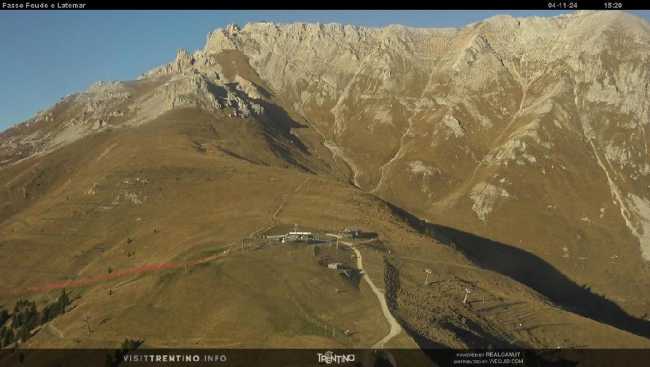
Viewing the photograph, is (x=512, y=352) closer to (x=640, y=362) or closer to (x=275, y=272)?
(x=640, y=362)

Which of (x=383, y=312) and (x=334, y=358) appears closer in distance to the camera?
(x=334, y=358)

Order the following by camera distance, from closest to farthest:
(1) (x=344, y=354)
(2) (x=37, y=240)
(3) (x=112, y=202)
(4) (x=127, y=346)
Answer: (1) (x=344, y=354) → (4) (x=127, y=346) → (2) (x=37, y=240) → (3) (x=112, y=202)

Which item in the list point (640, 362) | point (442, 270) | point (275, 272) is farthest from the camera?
point (442, 270)

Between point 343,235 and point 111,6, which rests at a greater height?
point 111,6

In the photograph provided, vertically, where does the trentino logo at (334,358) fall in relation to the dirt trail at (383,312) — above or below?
above

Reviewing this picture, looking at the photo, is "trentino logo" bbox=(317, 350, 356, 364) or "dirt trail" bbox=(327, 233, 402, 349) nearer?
"trentino logo" bbox=(317, 350, 356, 364)

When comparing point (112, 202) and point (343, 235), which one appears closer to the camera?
point (343, 235)

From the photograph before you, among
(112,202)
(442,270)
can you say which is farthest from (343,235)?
(112,202)

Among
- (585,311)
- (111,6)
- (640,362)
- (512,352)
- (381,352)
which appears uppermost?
(111,6)

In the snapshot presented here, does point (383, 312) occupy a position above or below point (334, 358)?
below

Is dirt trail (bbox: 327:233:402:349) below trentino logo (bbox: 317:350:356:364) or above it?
below

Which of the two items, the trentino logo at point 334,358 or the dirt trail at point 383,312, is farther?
the dirt trail at point 383,312
